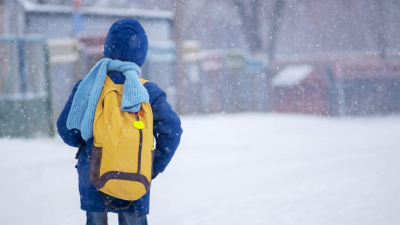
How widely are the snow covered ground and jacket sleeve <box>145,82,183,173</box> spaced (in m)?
1.66

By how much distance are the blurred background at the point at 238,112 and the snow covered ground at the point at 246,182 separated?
0.06ft

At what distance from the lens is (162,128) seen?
242 centimetres

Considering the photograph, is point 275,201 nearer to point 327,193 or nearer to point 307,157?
point 327,193

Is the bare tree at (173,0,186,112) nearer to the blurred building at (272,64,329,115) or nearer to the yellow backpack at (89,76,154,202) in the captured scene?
the blurred building at (272,64,329,115)

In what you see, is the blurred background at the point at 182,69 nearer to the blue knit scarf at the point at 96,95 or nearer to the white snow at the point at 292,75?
the white snow at the point at 292,75


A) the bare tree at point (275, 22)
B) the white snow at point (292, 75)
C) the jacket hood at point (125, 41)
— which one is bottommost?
the jacket hood at point (125, 41)

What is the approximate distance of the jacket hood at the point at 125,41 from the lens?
2424 mm

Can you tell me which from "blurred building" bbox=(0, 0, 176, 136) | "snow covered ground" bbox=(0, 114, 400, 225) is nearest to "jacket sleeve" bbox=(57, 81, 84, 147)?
"snow covered ground" bbox=(0, 114, 400, 225)

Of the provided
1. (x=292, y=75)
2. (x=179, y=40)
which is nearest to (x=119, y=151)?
(x=179, y=40)

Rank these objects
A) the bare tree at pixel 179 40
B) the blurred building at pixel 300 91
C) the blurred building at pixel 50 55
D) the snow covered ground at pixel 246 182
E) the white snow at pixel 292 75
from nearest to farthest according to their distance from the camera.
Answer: the snow covered ground at pixel 246 182, the blurred building at pixel 50 55, the bare tree at pixel 179 40, the blurred building at pixel 300 91, the white snow at pixel 292 75

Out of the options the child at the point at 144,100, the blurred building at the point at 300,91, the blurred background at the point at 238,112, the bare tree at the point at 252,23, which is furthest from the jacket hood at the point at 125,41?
the bare tree at the point at 252,23

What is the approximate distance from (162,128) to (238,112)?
553 inches

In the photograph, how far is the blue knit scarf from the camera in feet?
7.46

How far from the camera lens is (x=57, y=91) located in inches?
476
